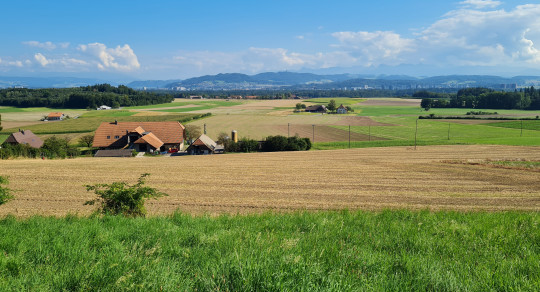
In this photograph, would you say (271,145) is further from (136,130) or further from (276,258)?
(276,258)

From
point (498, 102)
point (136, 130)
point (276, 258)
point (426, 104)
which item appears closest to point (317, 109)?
point (426, 104)

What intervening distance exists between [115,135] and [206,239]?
5474 centimetres

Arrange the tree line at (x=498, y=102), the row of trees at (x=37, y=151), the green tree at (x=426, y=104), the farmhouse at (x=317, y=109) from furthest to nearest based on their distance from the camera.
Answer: the green tree at (x=426, y=104) → the farmhouse at (x=317, y=109) → the tree line at (x=498, y=102) → the row of trees at (x=37, y=151)

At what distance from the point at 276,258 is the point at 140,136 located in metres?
54.2

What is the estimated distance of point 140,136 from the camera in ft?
177

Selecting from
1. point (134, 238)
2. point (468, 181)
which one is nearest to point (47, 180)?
point (134, 238)

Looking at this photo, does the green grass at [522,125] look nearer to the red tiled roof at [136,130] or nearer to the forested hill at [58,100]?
the red tiled roof at [136,130]

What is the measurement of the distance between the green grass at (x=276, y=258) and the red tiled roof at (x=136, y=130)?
50.2 metres

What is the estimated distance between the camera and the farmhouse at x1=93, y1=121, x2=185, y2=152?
52.2 metres

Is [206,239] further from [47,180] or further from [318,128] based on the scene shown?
[318,128]

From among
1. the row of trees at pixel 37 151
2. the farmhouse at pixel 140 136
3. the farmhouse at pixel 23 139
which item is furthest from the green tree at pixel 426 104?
the farmhouse at pixel 23 139

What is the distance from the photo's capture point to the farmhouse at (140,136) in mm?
52219

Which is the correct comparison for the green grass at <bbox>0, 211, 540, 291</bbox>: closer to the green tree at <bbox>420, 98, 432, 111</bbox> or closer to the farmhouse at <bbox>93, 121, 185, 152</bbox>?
the farmhouse at <bbox>93, 121, 185, 152</bbox>

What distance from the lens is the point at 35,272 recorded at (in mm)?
3844
